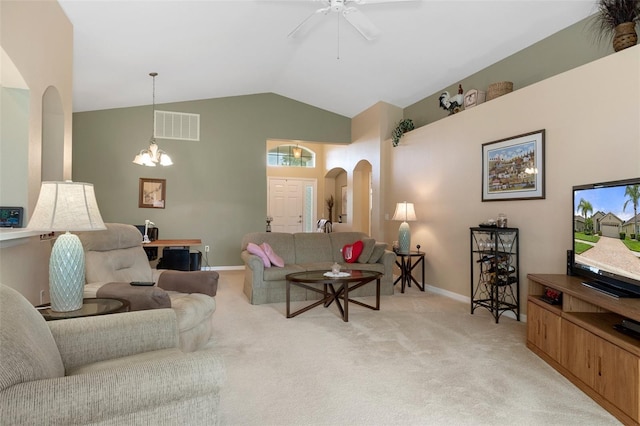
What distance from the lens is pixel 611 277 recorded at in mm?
2498

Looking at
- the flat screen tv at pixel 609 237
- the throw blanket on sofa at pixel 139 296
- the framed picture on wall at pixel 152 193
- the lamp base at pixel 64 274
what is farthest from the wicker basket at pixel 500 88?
the framed picture on wall at pixel 152 193

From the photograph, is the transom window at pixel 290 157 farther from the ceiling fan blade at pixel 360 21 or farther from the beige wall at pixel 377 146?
the ceiling fan blade at pixel 360 21

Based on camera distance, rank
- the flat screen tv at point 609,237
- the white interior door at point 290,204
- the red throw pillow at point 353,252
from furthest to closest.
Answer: the white interior door at point 290,204 < the red throw pillow at point 353,252 < the flat screen tv at point 609,237

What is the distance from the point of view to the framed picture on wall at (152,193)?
6.85 m

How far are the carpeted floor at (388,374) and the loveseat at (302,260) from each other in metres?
0.56

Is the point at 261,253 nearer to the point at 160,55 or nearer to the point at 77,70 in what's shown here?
the point at 160,55

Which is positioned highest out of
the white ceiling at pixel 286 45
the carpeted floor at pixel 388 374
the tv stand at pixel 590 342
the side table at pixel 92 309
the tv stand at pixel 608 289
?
the white ceiling at pixel 286 45

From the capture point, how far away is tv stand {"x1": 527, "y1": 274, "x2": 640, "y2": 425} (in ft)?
6.51

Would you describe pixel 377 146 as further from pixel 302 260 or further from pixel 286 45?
pixel 302 260

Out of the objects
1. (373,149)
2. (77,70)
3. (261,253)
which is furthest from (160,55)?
(373,149)

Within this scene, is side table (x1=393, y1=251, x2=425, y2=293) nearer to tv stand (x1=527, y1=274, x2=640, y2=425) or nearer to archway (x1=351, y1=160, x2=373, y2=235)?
tv stand (x1=527, y1=274, x2=640, y2=425)

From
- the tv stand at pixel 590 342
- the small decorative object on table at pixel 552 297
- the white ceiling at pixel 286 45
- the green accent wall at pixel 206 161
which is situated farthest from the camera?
the green accent wall at pixel 206 161

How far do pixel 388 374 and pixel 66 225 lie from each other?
2.23m

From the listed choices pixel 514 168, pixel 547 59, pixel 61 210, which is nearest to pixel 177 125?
pixel 61 210
